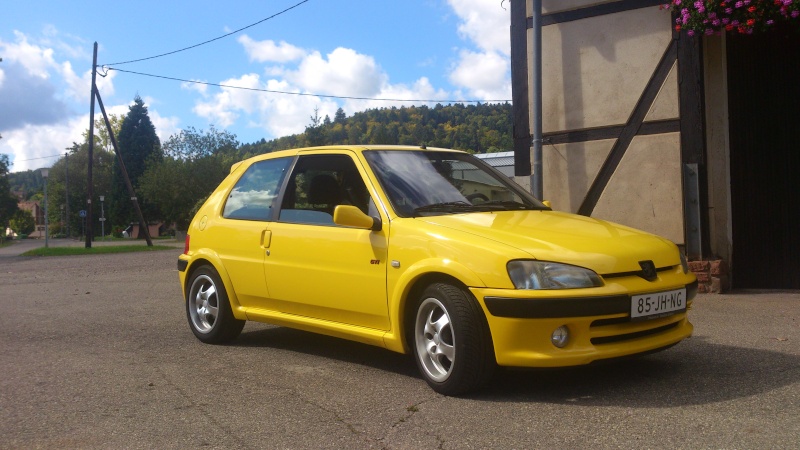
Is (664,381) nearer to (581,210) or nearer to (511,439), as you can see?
(511,439)

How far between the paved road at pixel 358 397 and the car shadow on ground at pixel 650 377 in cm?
1

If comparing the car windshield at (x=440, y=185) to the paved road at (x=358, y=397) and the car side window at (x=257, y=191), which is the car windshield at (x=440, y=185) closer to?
the car side window at (x=257, y=191)

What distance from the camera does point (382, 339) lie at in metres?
5.03

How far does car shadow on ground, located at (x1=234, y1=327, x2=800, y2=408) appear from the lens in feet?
14.5

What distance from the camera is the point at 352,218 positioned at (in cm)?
504

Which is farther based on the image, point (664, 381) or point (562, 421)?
point (664, 381)

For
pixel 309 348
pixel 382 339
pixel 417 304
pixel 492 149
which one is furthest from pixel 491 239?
pixel 492 149

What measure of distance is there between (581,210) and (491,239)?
247 inches

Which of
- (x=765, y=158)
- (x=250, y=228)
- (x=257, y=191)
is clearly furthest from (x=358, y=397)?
(x=765, y=158)

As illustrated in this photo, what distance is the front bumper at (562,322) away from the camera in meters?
4.22

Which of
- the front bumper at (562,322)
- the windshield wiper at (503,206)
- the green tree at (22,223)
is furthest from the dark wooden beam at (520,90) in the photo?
the green tree at (22,223)

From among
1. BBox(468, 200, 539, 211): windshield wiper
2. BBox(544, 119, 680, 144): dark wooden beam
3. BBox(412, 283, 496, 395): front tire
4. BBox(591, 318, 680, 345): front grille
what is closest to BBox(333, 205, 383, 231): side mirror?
BBox(412, 283, 496, 395): front tire

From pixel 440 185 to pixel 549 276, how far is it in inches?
55.5

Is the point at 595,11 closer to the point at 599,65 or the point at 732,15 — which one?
the point at 599,65
